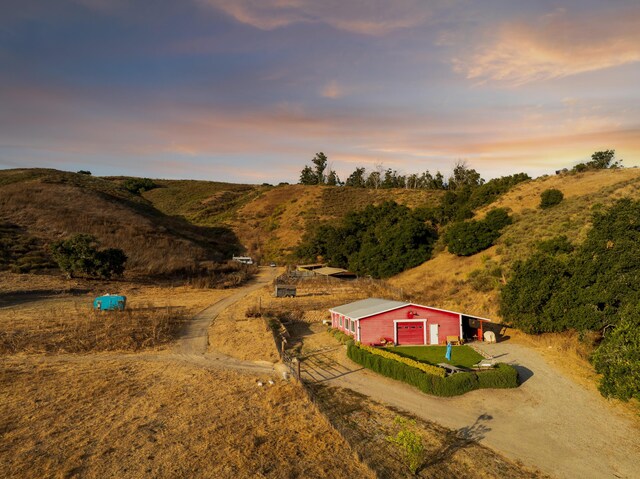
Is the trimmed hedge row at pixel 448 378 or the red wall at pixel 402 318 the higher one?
the red wall at pixel 402 318

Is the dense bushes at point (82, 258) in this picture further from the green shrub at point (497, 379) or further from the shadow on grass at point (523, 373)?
the shadow on grass at point (523, 373)

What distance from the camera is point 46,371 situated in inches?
1000

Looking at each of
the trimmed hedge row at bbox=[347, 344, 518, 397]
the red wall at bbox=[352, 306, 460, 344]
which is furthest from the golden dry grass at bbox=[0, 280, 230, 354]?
the trimmed hedge row at bbox=[347, 344, 518, 397]

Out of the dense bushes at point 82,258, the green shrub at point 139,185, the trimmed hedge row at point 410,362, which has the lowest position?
the trimmed hedge row at point 410,362

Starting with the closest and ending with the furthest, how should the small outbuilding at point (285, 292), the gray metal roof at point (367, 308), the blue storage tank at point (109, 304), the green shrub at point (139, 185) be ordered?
1. the gray metal roof at point (367, 308)
2. the blue storage tank at point (109, 304)
3. the small outbuilding at point (285, 292)
4. the green shrub at point (139, 185)

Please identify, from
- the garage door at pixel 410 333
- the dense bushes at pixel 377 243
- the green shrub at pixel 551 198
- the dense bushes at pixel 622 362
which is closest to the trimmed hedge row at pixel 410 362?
the garage door at pixel 410 333

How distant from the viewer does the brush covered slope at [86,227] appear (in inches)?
2457

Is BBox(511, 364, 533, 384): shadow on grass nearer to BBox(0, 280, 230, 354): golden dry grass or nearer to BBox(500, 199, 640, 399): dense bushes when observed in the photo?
BBox(500, 199, 640, 399): dense bushes

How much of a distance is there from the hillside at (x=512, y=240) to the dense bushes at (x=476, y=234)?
99 cm

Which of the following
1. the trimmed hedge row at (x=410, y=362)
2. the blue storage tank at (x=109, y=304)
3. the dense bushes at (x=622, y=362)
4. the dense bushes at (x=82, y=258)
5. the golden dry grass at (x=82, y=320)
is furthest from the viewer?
the dense bushes at (x=82, y=258)

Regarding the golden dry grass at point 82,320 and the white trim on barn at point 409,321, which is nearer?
the golden dry grass at point 82,320

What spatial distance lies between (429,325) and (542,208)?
43.3 m

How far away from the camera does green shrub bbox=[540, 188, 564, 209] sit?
6406cm

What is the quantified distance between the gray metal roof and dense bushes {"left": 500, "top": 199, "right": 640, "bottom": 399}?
32.7ft
